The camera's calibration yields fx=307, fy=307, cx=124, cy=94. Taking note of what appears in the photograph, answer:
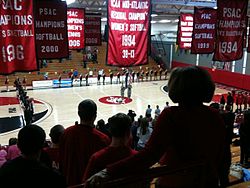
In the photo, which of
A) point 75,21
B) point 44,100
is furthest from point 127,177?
point 44,100

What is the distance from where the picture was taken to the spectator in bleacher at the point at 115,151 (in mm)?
2459

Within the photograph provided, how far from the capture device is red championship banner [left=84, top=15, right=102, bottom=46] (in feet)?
42.7

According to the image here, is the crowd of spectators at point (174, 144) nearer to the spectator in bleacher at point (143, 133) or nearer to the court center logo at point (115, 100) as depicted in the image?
the spectator in bleacher at point (143, 133)

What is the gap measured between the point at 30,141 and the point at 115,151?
69 cm

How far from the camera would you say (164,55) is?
34438 millimetres

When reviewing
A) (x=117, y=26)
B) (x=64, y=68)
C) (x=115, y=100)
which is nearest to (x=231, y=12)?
(x=117, y=26)

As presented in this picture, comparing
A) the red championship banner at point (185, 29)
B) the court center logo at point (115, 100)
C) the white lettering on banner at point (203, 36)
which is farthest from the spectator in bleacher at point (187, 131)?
the court center logo at point (115, 100)

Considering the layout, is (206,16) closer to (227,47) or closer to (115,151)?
(227,47)

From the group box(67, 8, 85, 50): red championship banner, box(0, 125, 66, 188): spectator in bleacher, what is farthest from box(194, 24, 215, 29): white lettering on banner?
box(0, 125, 66, 188): spectator in bleacher

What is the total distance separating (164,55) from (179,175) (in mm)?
33143

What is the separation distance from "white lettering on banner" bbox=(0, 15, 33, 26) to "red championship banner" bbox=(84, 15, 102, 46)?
7176 millimetres

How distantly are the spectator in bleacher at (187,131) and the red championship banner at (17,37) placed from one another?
446 centimetres

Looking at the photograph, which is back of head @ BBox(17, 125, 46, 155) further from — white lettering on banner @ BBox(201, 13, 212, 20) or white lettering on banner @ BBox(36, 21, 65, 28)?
white lettering on banner @ BBox(201, 13, 212, 20)

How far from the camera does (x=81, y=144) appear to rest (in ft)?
10.2
